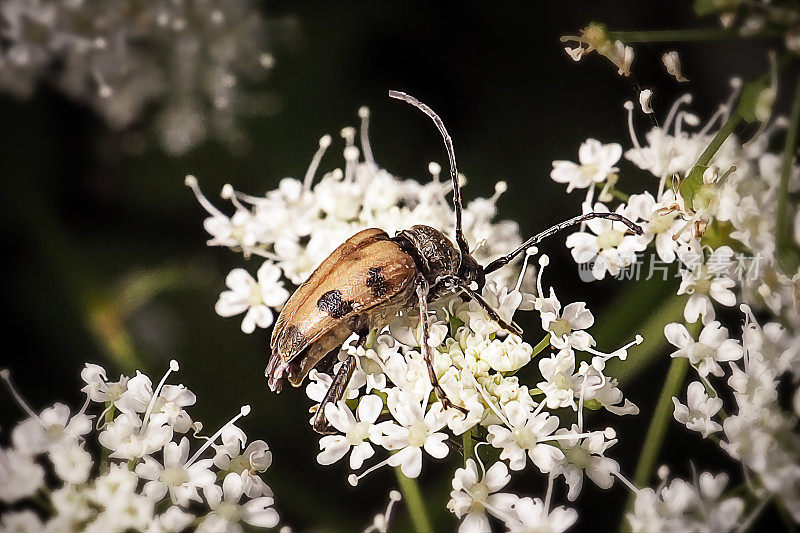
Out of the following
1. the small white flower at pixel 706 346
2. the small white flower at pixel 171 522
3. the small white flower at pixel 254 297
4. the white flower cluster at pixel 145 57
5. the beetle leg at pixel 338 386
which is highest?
the white flower cluster at pixel 145 57

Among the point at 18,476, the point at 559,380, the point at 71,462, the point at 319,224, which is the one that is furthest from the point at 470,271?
the point at 18,476

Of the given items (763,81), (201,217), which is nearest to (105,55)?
(201,217)

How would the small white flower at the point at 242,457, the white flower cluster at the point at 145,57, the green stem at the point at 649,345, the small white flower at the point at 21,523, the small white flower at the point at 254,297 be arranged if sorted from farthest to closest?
the white flower cluster at the point at 145,57, the small white flower at the point at 254,297, the green stem at the point at 649,345, the small white flower at the point at 242,457, the small white flower at the point at 21,523

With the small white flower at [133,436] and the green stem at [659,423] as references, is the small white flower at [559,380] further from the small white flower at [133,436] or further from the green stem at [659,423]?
the small white flower at [133,436]

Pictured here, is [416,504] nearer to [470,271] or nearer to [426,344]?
[426,344]

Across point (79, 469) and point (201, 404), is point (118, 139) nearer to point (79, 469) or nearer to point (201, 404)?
point (201, 404)

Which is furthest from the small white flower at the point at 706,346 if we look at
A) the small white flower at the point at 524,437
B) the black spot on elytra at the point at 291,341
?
the black spot on elytra at the point at 291,341
